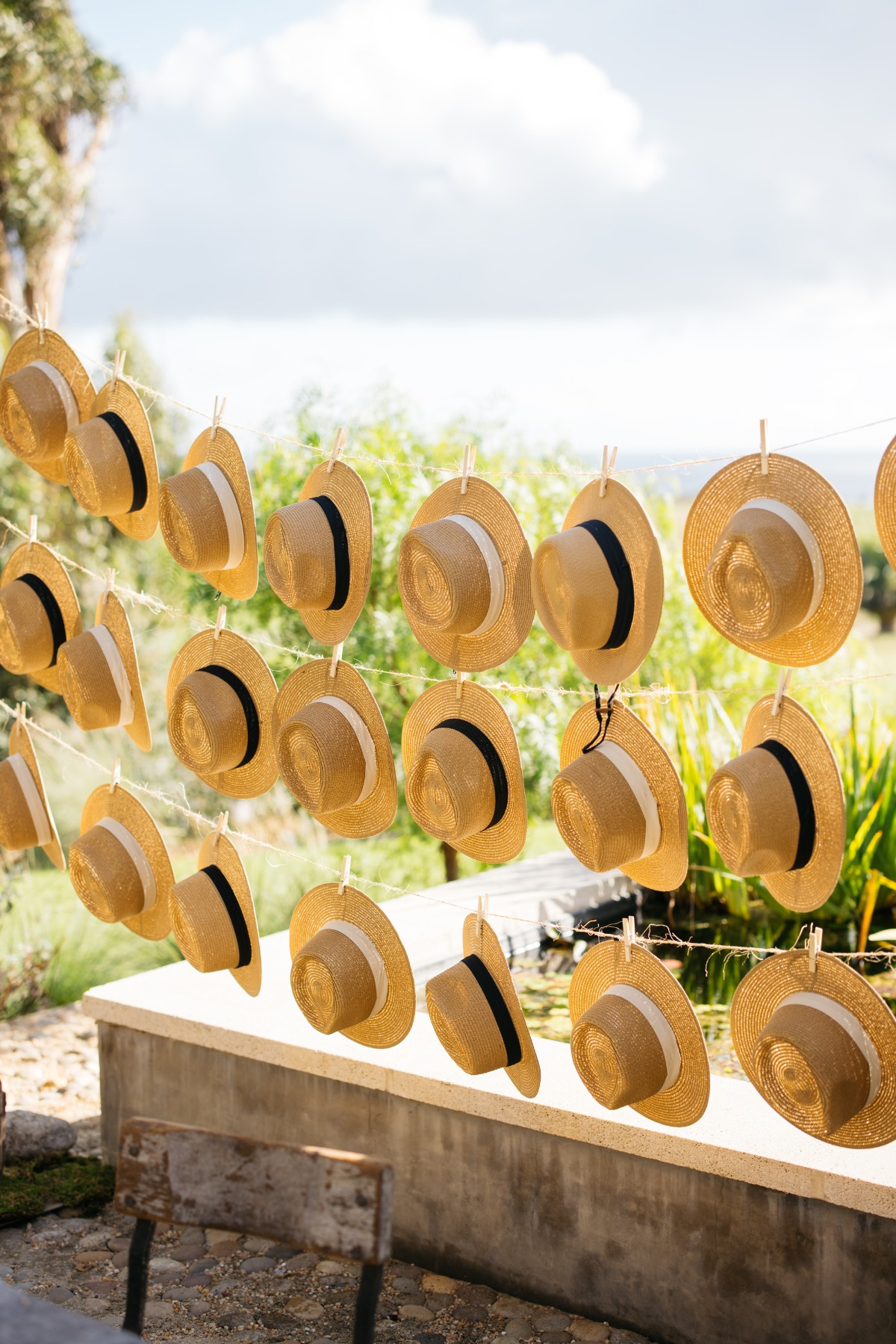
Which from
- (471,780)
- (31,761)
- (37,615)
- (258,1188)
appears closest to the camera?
(258,1188)

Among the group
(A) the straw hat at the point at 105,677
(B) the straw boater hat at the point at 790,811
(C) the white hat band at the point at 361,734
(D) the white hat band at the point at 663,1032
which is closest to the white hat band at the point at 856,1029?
(B) the straw boater hat at the point at 790,811

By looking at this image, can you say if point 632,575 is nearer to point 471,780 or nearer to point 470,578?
point 470,578

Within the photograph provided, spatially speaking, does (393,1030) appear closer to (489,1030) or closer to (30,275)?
(489,1030)

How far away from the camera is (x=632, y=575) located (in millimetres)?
2475

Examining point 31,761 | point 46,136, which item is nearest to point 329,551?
point 31,761

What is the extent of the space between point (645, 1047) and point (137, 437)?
79.0 inches

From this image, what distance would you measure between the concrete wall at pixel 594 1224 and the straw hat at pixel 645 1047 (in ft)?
1.00

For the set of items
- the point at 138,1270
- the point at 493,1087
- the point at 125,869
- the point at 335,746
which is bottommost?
the point at 493,1087

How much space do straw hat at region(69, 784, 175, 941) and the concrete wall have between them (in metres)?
0.49

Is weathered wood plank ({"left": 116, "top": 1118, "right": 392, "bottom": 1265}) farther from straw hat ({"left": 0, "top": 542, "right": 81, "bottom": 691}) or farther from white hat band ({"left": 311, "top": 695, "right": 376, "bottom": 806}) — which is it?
straw hat ({"left": 0, "top": 542, "right": 81, "bottom": 691})

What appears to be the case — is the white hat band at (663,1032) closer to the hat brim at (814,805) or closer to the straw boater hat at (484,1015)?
the straw boater hat at (484,1015)

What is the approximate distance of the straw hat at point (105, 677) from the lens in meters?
3.40

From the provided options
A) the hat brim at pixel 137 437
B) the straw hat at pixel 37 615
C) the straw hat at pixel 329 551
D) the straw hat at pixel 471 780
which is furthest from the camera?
the straw hat at pixel 37 615

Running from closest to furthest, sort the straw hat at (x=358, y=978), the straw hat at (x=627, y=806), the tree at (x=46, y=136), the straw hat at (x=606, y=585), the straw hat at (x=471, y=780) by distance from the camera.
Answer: the straw hat at (x=606, y=585) → the straw hat at (x=627, y=806) → the straw hat at (x=471, y=780) → the straw hat at (x=358, y=978) → the tree at (x=46, y=136)
